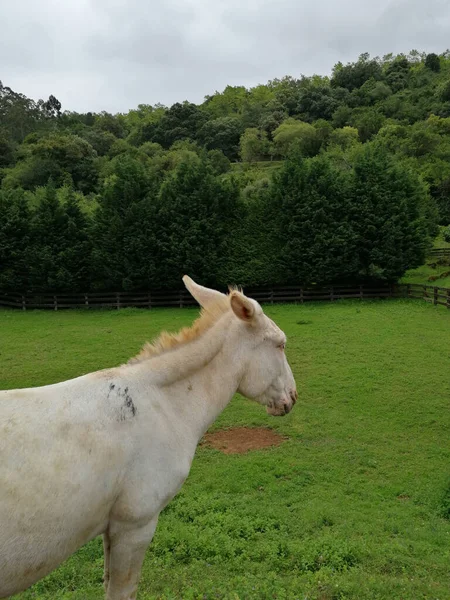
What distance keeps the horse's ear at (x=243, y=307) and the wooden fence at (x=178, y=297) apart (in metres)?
22.4

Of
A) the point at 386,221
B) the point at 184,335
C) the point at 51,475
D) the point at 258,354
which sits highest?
the point at 386,221

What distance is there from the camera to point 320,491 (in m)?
7.81

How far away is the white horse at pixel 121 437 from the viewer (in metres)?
2.32

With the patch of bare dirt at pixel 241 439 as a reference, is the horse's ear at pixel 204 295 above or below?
above

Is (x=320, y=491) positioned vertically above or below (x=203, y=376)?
below

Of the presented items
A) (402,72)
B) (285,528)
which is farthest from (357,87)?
(285,528)

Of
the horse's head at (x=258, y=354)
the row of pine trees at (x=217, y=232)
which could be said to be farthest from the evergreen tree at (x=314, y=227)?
the horse's head at (x=258, y=354)

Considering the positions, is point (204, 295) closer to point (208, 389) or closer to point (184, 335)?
point (184, 335)

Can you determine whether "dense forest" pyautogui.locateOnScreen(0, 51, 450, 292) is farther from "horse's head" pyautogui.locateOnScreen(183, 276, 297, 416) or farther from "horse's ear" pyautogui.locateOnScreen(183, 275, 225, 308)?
"horse's head" pyautogui.locateOnScreen(183, 276, 297, 416)

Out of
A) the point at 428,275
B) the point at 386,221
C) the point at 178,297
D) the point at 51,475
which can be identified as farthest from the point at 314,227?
the point at 51,475

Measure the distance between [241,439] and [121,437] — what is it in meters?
7.88

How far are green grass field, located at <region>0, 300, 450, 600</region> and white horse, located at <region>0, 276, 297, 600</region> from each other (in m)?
2.02

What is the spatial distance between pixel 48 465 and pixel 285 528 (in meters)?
4.98

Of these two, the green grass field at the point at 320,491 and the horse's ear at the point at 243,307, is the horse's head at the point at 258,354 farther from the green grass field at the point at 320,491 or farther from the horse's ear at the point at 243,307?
the green grass field at the point at 320,491
